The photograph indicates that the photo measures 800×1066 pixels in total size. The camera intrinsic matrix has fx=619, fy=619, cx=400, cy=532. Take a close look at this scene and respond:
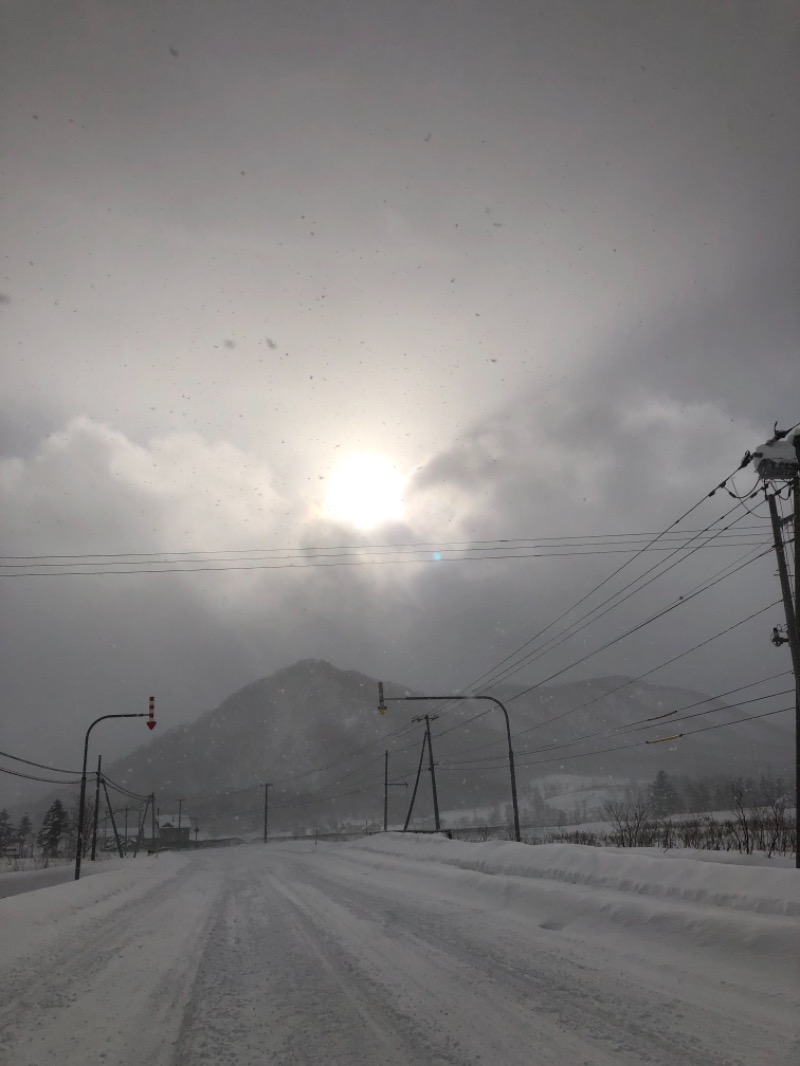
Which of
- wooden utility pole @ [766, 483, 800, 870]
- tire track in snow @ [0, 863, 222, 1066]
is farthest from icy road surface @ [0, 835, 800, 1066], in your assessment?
wooden utility pole @ [766, 483, 800, 870]

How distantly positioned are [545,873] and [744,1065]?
443 inches

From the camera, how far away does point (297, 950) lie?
27.6 feet

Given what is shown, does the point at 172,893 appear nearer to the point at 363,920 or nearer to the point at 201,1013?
the point at 363,920

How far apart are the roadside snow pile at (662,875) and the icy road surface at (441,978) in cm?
4

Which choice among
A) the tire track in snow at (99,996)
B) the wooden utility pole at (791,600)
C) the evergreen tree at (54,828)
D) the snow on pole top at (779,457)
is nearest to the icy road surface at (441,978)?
the tire track in snow at (99,996)

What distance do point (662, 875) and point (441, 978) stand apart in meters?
6.00

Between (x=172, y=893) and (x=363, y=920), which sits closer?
(x=363, y=920)

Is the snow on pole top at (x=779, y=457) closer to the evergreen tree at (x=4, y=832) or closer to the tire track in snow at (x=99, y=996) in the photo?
the tire track in snow at (x=99, y=996)

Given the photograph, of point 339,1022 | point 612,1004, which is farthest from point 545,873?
point 339,1022

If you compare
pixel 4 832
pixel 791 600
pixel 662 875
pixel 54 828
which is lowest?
pixel 4 832

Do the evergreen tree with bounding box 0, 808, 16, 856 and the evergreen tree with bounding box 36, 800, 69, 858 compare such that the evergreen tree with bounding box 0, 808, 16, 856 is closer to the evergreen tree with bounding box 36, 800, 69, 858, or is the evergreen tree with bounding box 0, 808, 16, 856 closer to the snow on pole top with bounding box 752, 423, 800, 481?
the evergreen tree with bounding box 36, 800, 69, 858

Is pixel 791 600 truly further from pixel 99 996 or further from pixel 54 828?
pixel 54 828

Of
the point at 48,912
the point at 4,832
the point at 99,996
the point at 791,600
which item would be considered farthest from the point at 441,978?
the point at 4,832

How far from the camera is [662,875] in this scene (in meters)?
10.8
